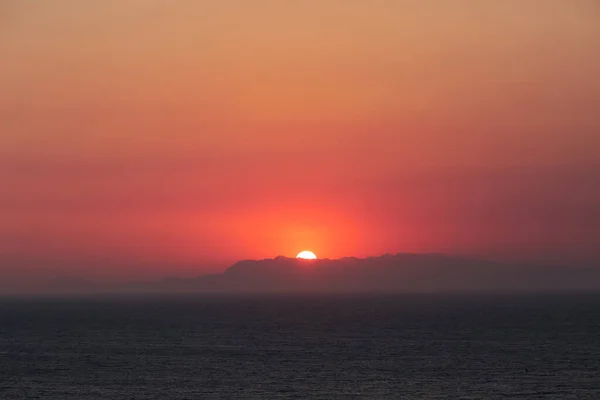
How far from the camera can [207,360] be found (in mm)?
126000

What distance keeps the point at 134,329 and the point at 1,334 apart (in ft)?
98.2

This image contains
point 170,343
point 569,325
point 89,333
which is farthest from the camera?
point 569,325

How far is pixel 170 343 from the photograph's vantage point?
511 feet

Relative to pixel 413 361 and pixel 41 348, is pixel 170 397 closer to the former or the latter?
pixel 413 361

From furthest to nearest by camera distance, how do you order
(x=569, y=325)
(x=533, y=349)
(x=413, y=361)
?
(x=569, y=325), (x=533, y=349), (x=413, y=361)

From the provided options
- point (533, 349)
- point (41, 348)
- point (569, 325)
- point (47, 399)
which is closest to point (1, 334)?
point (41, 348)

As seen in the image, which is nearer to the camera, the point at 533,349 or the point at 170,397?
the point at 170,397

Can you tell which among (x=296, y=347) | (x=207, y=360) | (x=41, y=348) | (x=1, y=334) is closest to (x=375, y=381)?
(x=207, y=360)

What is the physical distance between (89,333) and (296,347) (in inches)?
2421

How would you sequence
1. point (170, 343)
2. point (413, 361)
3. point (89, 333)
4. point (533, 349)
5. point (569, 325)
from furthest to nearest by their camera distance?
point (569, 325), point (89, 333), point (170, 343), point (533, 349), point (413, 361)

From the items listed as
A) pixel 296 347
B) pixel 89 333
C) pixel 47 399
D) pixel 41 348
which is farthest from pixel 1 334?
pixel 47 399

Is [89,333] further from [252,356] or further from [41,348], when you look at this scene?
[252,356]

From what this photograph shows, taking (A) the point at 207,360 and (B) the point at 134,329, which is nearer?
(A) the point at 207,360

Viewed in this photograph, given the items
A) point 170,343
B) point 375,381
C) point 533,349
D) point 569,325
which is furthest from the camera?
point 569,325
